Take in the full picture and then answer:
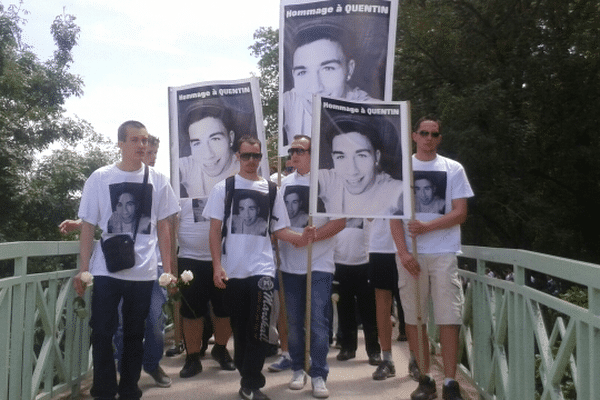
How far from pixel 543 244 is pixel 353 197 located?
57.5ft

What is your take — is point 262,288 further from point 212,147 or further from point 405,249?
point 212,147

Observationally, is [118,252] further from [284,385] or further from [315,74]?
[315,74]

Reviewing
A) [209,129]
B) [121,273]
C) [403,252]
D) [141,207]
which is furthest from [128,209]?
[403,252]

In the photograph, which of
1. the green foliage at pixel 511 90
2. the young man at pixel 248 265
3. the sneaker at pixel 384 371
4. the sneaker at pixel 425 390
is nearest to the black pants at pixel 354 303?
the sneaker at pixel 384 371

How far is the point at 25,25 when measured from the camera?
2969cm

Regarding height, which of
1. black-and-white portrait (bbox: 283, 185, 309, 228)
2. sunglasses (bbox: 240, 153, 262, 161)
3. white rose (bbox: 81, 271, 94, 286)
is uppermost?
sunglasses (bbox: 240, 153, 262, 161)

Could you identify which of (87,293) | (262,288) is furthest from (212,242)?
(87,293)

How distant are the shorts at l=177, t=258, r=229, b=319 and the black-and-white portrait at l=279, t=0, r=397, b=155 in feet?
4.12

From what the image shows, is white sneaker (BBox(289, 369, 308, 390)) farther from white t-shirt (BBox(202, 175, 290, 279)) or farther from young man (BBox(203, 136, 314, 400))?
white t-shirt (BBox(202, 175, 290, 279))

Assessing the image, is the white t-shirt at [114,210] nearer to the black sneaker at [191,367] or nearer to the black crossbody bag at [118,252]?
the black crossbody bag at [118,252]

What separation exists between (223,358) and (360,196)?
76.2 inches

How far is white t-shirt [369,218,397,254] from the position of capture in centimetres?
702

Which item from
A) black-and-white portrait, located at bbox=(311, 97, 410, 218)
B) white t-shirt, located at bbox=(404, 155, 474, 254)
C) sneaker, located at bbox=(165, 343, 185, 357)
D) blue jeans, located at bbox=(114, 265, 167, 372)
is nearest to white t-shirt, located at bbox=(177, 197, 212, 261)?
blue jeans, located at bbox=(114, 265, 167, 372)

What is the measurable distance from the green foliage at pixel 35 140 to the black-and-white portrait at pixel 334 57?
20487 millimetres
